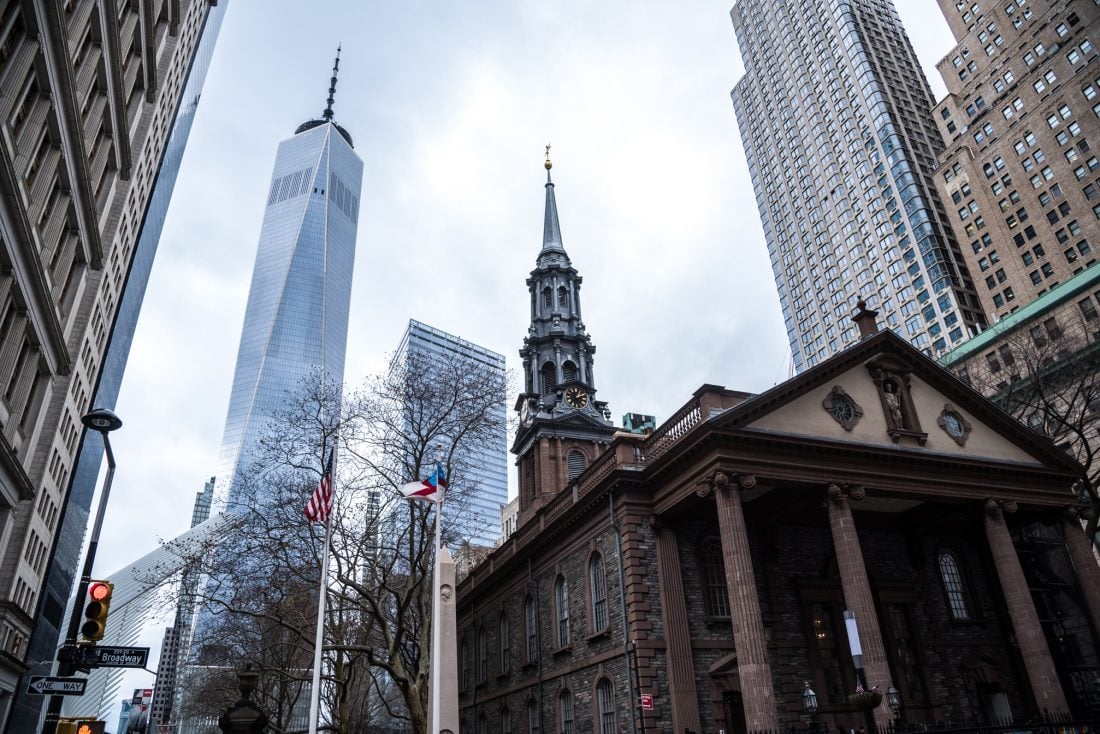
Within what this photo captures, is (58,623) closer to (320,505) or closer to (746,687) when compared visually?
(320,505)

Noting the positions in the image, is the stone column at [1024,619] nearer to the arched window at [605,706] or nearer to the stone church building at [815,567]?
the stone church building at [815,567]

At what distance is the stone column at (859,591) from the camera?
1909 cm

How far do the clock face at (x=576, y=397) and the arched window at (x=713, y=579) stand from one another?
2148 cm

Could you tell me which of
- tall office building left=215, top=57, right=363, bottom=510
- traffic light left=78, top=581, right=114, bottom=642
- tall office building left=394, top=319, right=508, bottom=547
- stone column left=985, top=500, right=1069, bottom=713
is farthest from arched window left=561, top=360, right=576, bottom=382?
tall office building left=215, top=57, right=363, bottom=510

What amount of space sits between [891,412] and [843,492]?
4.25 metres

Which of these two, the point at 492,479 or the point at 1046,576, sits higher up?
the point at 492,479

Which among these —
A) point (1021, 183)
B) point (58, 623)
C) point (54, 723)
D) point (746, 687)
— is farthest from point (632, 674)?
point (1021, 183)

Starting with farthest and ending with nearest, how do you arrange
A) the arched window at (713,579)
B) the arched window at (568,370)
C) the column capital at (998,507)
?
the arched window at (568,370) → the column capital at (998,507) → the arched window at (713,579)

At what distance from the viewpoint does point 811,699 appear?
60.4 ft

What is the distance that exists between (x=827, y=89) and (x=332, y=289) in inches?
4717

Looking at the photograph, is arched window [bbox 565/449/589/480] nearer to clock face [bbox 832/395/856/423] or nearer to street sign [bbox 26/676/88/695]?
clock face [bbox 832/395/856/423]

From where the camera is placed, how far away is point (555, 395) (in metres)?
46.5

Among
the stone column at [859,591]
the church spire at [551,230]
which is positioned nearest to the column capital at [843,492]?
the stone column at [859,591]

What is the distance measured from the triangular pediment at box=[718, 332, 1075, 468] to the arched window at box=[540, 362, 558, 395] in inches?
942
